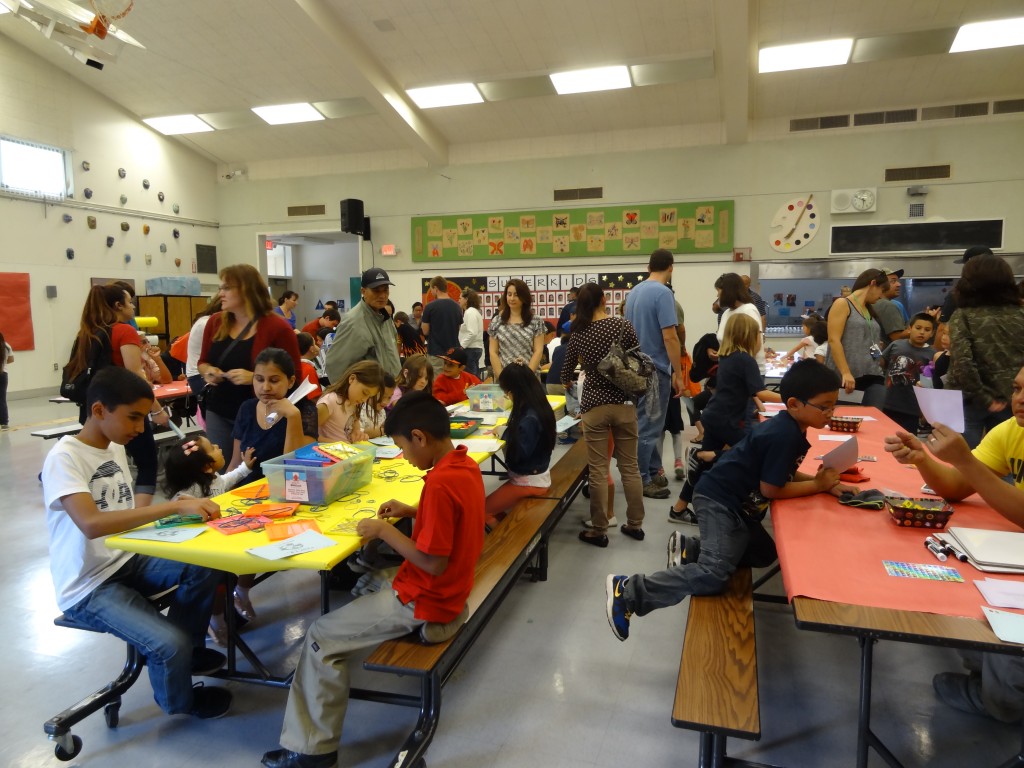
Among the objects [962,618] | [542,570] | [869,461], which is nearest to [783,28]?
[869,461]

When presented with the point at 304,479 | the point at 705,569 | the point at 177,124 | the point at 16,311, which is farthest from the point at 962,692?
the point at 177,124

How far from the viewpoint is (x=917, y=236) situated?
9125 mm

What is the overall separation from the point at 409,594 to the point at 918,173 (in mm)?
9829

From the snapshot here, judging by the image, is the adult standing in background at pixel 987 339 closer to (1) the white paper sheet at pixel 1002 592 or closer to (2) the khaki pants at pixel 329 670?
(1) the white paper sheet at pixel 1002 592

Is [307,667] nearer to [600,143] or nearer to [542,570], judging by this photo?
[542,570]

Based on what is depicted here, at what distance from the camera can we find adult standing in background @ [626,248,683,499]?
4.45 m

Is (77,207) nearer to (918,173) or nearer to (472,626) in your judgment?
(472,626)

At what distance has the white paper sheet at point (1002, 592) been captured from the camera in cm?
152

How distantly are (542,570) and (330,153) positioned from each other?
33.8ft

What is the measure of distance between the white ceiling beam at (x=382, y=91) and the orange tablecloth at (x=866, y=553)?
7675mm

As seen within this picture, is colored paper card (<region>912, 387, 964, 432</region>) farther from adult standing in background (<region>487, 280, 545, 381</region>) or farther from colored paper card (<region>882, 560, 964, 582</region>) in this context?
adult standing in background (<region>487, 280, 545, 381</region>)

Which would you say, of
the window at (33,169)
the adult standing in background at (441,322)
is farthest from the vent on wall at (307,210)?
the adult standing in background at (441,322)

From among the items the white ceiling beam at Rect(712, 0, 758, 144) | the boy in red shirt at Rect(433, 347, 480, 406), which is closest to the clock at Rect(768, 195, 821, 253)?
the white ceiling beam at Rect(712, 0, 758, 144)

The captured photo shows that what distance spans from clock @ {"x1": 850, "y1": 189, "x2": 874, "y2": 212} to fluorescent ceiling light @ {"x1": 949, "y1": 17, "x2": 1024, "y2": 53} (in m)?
1.96
